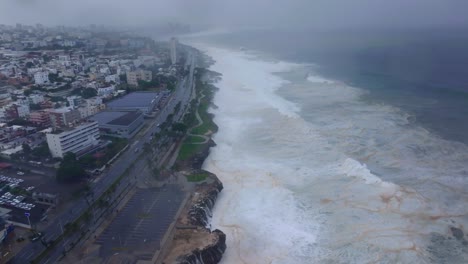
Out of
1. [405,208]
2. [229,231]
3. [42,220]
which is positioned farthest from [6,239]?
[405,208]

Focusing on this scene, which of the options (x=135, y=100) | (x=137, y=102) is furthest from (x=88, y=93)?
(x=137, y=102)

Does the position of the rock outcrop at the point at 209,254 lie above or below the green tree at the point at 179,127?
below

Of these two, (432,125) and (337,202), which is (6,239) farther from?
(432,125)

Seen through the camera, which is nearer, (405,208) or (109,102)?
(405,208)

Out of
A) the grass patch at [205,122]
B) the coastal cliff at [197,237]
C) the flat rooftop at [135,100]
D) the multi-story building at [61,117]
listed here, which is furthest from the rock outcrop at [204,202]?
the flat rooftop at [135,100]

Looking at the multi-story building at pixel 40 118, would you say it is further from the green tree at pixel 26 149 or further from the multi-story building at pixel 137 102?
the green tree at pixel 26 149

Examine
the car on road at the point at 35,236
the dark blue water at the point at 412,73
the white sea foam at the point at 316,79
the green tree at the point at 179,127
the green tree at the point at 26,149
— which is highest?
the dark blue water at the point at 412,73
